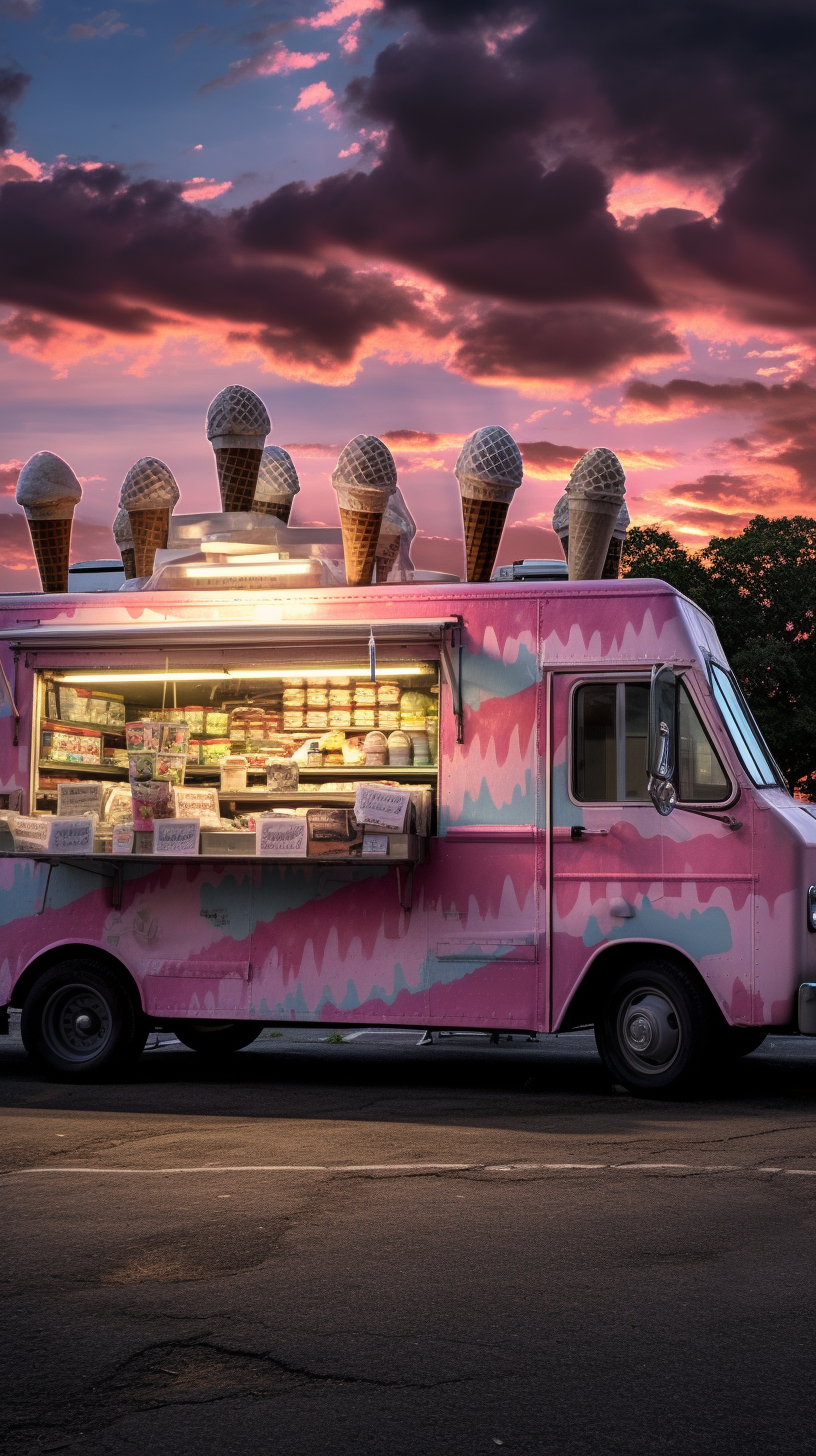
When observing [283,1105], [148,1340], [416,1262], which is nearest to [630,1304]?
[416,1262]

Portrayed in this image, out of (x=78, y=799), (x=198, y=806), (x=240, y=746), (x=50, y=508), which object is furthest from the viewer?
(x=50, y=508)

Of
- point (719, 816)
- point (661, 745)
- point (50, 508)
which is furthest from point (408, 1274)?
point (50, 508)

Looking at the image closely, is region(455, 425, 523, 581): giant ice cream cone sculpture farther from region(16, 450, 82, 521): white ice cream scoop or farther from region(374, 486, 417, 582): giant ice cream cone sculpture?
region(16, 450, 82, 521): white ice cream scoop

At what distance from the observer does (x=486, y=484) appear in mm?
11945

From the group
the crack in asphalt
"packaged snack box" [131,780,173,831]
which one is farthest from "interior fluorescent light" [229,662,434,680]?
the crack in asphalt

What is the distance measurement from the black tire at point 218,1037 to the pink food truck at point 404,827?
1459 millimetres

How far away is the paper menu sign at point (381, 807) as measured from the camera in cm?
962

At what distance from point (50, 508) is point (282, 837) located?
4.68 m

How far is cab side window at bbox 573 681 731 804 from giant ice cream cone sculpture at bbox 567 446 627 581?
5.25ft

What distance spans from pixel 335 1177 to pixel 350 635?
403 centimetres

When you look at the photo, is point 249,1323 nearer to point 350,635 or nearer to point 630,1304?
point 630,1304

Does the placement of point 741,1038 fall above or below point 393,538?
below

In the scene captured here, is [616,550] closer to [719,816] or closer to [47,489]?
[719,816]

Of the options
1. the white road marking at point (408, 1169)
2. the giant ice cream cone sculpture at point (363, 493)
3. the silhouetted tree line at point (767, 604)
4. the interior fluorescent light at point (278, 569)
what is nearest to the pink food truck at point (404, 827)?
the interior fluorescent light at point (278, 569)
